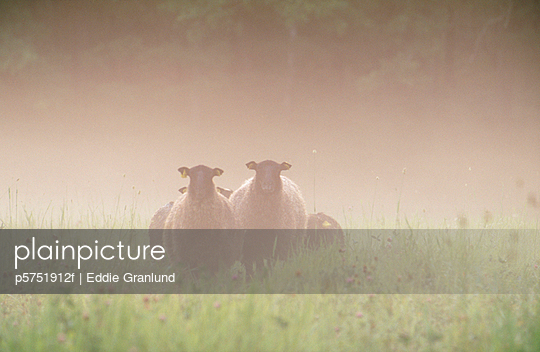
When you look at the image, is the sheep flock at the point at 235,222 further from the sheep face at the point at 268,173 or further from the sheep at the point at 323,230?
the sheep at the point at 323,230

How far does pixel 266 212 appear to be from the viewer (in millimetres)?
6891

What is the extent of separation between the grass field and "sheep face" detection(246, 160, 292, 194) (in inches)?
41.6

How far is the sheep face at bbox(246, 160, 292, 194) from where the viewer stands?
6.55 metres

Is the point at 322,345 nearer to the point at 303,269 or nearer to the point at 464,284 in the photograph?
the point at 303,269

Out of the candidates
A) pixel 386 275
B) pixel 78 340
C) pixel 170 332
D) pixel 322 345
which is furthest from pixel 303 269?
pixel 78 340

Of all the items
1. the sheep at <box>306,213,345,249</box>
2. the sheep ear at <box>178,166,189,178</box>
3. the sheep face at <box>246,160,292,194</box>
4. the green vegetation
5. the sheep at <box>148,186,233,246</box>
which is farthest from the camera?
the sheep at <box>306,213,345,249</box>

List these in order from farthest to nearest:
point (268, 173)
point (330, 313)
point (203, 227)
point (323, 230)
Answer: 1. point (323, 230)
2. point (268, 173)
3. point (203, 227)
4. point (330, 313)

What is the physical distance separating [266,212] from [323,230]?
1529mm

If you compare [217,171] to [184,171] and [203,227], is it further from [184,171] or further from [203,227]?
[203,227]

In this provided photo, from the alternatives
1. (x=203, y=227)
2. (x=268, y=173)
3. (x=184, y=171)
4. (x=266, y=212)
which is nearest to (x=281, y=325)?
(x=203, y=227)

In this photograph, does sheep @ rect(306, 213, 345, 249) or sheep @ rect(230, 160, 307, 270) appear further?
sheep @ rect(306, 213, 345, 249)

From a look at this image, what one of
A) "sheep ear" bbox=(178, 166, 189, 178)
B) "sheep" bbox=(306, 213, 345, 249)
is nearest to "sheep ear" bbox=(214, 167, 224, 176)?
"sheep ear" bbox=(178, 166, 189, 178)

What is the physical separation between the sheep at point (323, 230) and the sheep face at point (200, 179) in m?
2.11

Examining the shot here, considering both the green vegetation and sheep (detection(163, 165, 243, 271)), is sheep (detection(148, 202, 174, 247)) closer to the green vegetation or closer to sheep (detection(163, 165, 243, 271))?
sheep (detection(163, 165, 243, 271))
